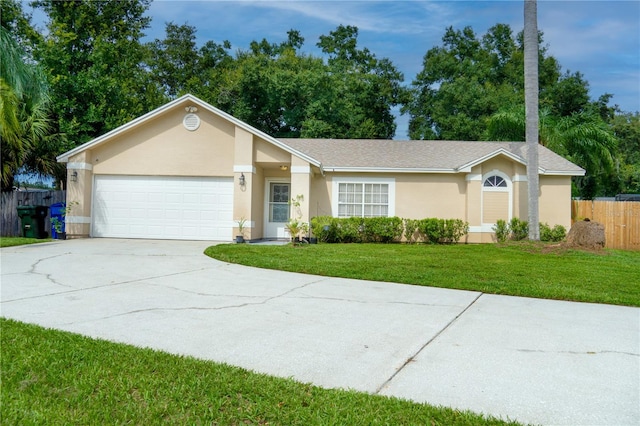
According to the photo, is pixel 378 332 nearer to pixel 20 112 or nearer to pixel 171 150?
pixel 171 150

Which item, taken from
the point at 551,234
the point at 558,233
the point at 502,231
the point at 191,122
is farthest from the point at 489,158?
the point at 191,122

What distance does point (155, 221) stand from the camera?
47.9 ft

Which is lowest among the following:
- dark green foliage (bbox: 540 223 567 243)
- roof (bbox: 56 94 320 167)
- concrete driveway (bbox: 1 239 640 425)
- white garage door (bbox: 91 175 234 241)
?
concrete driveway (bbox: 1 239 640 425)

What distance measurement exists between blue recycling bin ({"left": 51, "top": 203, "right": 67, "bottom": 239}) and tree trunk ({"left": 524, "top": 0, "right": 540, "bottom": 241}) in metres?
15.6

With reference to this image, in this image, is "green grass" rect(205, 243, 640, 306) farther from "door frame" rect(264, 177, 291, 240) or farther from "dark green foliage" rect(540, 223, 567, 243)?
"door frame" rect(264, 177, 291, 240)

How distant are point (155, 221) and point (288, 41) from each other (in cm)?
2709

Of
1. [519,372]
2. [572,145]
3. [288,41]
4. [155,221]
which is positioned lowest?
[519,372]

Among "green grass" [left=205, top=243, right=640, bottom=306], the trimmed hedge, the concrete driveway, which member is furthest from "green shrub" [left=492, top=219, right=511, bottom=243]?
the concrete driveway

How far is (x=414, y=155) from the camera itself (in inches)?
670

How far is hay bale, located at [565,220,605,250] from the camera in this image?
41.7 ft

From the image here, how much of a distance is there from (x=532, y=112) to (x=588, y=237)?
14.0ft

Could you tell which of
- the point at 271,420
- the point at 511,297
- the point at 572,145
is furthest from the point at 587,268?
the point at 572,145

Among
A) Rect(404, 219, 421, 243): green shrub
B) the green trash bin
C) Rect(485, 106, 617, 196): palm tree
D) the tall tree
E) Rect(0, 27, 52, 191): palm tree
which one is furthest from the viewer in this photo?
the tall tree

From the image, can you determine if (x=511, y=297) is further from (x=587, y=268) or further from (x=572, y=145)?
(x=572, y=145)
